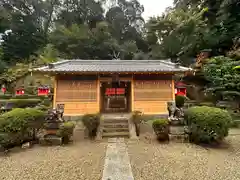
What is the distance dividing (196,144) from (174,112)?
1.37 metres

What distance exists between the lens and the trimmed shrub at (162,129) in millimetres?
6266

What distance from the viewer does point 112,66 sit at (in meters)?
10.8

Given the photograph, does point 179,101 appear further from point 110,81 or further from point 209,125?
point 209,125

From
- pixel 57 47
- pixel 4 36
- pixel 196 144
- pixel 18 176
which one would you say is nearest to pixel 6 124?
pixel 18 176

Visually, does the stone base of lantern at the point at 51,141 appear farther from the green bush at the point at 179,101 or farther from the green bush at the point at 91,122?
the green bush at the point at 179,101

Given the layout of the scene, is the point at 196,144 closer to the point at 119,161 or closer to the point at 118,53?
the point at 119,161

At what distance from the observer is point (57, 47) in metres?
23.5

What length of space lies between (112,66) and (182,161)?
7.33 metres

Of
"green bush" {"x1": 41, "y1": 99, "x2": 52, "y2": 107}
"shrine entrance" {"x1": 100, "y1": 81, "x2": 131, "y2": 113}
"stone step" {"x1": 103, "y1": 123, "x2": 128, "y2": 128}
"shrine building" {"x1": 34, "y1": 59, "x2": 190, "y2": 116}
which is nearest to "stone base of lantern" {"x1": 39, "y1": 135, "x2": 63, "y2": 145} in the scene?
"stone step" {"x1": 103, "y1": 123, "x2": 128, "y2": 128}

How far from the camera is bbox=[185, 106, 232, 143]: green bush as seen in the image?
218 inches

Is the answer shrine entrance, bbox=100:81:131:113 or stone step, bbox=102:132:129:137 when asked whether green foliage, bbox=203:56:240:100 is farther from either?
stone step, bbox=102:132:129:137

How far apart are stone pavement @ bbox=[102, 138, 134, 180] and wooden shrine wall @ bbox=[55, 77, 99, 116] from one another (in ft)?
12.6

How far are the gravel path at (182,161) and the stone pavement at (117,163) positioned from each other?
173mm

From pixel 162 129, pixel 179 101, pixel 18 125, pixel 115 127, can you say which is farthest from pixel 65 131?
pixel 179 101
